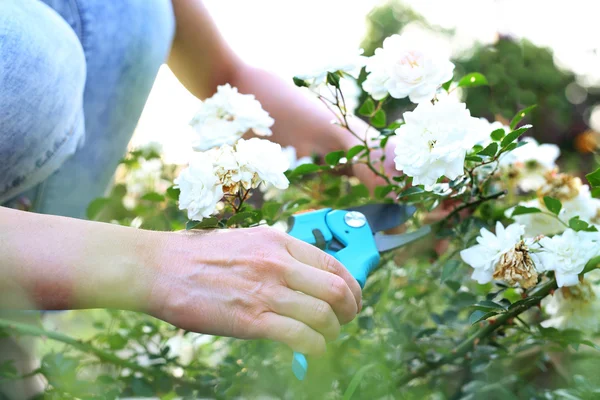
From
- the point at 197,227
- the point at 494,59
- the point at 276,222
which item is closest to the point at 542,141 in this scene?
the point at 494,59

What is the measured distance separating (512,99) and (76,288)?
404 cm

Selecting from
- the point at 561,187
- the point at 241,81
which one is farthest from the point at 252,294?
the point at 241,81

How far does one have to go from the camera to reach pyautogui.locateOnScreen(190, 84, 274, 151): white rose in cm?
116

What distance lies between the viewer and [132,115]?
1.63 meters

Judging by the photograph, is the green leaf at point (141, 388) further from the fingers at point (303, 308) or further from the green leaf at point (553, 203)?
the green leaf at point (553, 203)

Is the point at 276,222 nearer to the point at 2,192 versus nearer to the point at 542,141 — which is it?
the point at 2,192

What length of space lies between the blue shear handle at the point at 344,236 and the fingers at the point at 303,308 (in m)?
0.18

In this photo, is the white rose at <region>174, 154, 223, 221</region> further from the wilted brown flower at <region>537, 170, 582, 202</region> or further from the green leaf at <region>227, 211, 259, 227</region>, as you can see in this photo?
the wilted brown flower at <region>537, 170, 582, 202</region>

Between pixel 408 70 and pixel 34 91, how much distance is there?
25.8 inches

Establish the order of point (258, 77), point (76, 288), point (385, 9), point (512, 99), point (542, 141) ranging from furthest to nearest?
point (385, 9), point (542, 141), point (512, 99), point (258, 77), point (76, 288)

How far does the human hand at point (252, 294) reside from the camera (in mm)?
796

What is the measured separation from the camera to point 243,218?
3.21ft

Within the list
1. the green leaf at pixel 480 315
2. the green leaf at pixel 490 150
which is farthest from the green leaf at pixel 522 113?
the green leaf at pixel 480 315

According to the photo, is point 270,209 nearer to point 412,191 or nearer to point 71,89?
point 412,191
